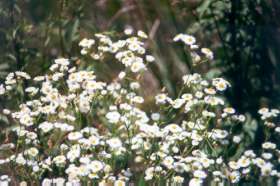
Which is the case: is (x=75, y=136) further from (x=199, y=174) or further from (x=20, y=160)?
(x=199, y=174)

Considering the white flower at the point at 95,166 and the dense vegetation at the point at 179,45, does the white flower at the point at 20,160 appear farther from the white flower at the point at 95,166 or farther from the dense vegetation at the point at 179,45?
the dense vegetation at the point at 179,45

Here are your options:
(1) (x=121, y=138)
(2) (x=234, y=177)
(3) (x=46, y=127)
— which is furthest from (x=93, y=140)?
(2) (x=234, y=177)

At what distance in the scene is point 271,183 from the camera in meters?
3.34

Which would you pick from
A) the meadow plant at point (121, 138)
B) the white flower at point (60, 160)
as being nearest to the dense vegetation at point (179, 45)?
the meadow plant at point (121, 138)

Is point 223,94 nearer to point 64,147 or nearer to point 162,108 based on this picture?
point 162,108

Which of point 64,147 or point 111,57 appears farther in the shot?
point 111,57

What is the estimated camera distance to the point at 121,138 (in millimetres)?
3426

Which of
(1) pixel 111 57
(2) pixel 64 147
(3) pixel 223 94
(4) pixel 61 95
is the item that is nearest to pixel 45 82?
(4) pixel 61 95

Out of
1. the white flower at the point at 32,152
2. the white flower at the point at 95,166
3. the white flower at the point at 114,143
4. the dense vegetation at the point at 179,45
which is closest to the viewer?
the white flower at the point at 95,166

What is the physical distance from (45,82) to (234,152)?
96 cm

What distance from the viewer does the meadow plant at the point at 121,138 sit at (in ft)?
10.2

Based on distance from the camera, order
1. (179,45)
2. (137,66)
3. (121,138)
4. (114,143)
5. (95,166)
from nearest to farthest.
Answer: (95,166), (114,143), (137,66), (121,138), (179,45)

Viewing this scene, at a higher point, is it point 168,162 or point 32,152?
point 32,152

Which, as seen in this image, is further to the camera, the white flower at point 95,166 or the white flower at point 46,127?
the white flower at point 46,127
